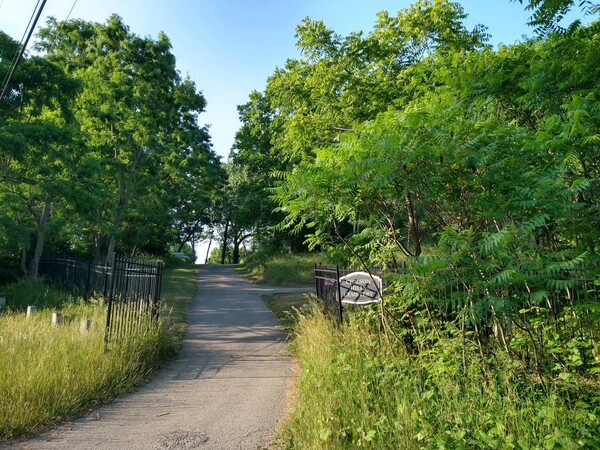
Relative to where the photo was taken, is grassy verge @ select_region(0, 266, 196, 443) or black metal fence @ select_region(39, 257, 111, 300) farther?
black metal fence @ select_region(39, 257, 111, 300)

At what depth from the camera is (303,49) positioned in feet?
44.5

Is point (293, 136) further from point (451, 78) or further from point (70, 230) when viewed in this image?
point (70, 230)

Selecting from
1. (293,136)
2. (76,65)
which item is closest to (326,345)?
(293,136)

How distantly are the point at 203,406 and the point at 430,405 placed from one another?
2.80 metres

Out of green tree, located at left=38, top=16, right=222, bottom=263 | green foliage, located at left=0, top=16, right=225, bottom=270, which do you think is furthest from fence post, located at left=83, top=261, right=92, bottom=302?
green tree, located at left=38, top=16, right=222, bottom=263

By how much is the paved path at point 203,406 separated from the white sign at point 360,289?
5.02 feet

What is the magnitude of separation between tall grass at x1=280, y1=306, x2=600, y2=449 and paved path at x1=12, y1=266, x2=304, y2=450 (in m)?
0.59

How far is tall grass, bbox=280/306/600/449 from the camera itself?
3.78 metres

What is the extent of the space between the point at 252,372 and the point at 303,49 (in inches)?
383

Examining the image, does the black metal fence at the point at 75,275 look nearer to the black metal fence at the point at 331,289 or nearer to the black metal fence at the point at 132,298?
the black metal fence at the point at 132,298

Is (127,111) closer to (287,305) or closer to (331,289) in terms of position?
(287,305)

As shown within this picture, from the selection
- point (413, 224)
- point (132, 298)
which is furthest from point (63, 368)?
point (413, 224)

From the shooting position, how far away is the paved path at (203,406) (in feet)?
15.3

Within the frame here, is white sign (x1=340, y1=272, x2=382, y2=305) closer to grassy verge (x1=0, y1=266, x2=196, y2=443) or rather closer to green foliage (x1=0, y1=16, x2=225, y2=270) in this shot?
grassy verge (x1=0, y1=266, x2=196, y2=443)
